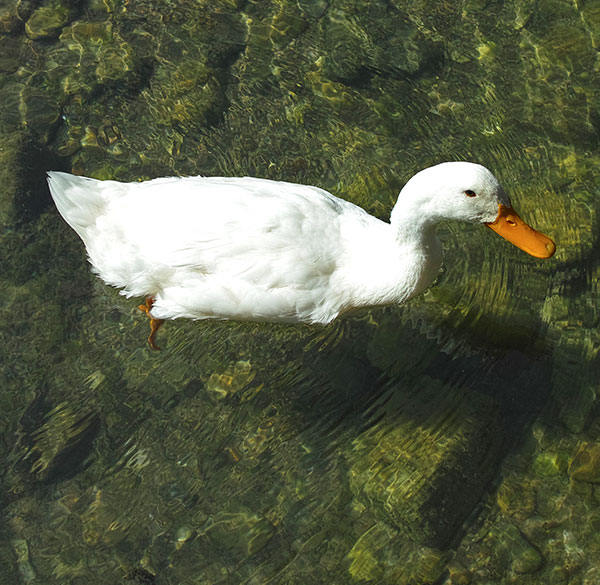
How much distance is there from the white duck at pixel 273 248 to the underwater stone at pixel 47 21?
2656 mm

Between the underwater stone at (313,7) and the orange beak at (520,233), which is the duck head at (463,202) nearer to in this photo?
the orange beak at (520,233)

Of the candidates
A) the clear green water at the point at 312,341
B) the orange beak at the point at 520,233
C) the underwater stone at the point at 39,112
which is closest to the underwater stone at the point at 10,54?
the clear green water at the point at 312,341

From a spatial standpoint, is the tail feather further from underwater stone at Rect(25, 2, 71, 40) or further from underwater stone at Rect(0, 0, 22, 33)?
underwater stone at Rect(0, 0, 22, 33)

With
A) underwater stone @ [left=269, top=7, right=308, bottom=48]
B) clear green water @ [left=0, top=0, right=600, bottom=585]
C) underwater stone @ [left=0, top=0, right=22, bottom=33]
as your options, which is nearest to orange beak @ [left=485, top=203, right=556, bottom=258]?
clear green water @ [left=0, top=0, right=600, bottom=585]

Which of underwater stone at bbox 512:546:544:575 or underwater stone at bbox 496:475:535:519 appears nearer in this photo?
underwater stone at bbox 512:546:544:575

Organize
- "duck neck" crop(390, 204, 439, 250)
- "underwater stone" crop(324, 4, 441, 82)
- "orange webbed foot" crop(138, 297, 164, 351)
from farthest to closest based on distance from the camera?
"underwater stone" crop(324, 4, 441, 82) → "orange webbed foot" crop(138, 297, 164, 351) → "duck neck" crop(390, 204, 439, 250)

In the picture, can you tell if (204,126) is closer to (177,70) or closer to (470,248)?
(177,70)

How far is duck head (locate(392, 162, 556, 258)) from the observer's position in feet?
9.61

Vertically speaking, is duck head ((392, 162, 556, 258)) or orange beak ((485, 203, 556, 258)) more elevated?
duck head ((392, 162, 556, 258))

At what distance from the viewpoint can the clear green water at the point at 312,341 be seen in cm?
346

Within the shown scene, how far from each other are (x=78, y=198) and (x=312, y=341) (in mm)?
1612

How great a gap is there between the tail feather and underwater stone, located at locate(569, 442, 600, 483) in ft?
9.81

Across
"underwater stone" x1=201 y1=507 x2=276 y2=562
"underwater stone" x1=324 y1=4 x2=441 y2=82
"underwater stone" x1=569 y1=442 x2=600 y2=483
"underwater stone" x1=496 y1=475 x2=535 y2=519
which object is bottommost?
"underwater stone" x1=201 y1=507 x2=276 y2=562

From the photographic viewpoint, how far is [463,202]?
9.80 feet
